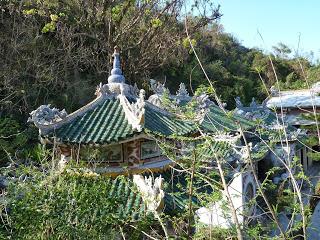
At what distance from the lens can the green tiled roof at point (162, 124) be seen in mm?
4613

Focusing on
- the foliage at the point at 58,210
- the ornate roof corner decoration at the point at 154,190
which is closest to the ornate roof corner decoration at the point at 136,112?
the ornate roof corner decoration at the point at 154,190

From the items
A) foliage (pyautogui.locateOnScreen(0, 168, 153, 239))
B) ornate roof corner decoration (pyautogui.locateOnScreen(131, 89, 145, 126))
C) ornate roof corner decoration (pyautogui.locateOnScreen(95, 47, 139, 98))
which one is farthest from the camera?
ornate roof corner decoration (pyautogui.locateOnScreen(95, 47, 139, 98))

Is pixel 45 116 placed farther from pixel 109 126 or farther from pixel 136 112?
pixel 136 112

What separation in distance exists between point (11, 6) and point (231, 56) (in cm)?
1478

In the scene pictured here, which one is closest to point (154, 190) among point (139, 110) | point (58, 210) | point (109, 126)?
point (58, 210)

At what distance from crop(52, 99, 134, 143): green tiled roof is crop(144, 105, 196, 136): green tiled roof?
0.30m

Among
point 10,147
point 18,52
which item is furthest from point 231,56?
point 10,147

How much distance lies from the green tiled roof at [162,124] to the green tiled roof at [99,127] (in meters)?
0.30

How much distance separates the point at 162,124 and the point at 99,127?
763 millimetres

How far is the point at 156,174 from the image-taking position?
4.71m

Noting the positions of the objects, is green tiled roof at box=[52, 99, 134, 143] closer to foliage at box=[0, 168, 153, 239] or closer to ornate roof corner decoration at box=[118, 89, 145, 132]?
ornate roof corner decoration at box=[118, 89, 145, 132]

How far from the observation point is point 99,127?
181 inches

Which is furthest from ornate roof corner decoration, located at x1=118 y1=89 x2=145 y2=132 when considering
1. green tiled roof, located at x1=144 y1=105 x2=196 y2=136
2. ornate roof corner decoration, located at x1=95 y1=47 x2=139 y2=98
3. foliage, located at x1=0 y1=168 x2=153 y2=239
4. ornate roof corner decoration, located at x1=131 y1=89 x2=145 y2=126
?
foliage, located at x1=0 y1=168 x2=153 y2=239

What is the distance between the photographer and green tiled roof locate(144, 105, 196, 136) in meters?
4.61
